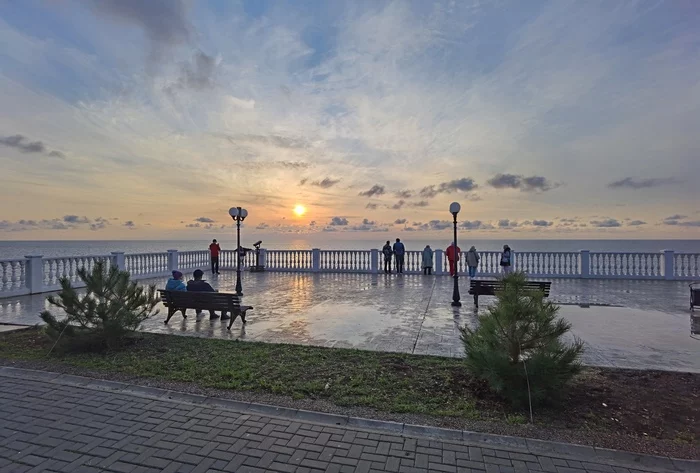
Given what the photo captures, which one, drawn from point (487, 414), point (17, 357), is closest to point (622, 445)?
point (487, 414)

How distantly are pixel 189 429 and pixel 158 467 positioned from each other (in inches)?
23.8

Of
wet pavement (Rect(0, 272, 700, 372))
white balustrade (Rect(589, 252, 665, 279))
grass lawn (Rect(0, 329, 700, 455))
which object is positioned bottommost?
wet pavement (Rect(0, 272, 700, 372))

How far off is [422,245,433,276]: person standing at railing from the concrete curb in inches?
617

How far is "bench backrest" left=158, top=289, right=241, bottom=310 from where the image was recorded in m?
7.84

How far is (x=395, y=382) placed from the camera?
189 inches

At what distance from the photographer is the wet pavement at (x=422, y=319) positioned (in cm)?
646

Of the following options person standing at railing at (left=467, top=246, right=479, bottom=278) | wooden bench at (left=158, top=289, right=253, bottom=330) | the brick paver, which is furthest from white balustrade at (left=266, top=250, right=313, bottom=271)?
→ the brick paver

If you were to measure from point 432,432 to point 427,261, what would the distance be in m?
16.0

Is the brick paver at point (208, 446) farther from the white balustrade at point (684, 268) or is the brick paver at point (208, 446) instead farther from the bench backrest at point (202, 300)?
the white balustrade at point (684, 268)

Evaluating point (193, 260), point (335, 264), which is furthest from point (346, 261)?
point (193, 260)

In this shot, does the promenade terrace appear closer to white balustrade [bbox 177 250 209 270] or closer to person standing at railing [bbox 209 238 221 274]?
white balustrade [bbox 177 250 209 270]

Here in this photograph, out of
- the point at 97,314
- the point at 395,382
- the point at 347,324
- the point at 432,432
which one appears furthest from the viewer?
the point at 347,324

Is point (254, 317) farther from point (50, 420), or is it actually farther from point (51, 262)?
point (51, 262)

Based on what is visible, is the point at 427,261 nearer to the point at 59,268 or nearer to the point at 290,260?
the point at 290,260
